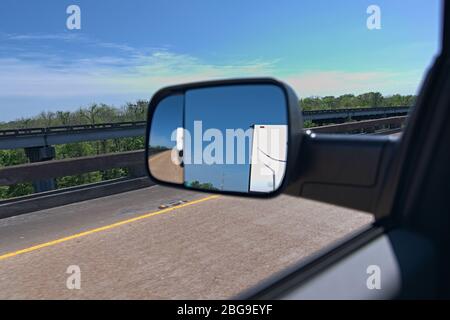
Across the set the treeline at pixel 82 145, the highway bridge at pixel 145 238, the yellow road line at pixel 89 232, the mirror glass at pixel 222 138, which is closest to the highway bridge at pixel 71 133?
the treeline at pixel 82 145

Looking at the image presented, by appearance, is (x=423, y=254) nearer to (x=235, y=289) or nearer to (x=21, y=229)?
(x=235, y=289)

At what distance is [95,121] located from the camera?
135ft

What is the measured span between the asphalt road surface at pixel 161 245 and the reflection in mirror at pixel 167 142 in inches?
92.0

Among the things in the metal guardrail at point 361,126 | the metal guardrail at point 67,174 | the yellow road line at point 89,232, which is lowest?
the yellow road line at point 89,232

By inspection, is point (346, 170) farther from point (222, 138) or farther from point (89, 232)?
point (89, 232)

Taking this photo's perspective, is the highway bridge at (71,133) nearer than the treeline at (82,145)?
No

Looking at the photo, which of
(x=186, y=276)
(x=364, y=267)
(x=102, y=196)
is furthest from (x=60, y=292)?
(x=102, y=196)

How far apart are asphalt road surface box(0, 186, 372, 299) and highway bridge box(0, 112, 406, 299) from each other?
0.04ft

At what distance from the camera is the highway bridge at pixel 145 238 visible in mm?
4715

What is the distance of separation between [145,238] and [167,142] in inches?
169

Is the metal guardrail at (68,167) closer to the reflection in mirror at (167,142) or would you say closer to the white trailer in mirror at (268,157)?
the reflection in mirror at (167,142)

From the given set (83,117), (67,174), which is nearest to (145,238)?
(67,174)

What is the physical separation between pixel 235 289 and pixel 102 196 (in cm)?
612

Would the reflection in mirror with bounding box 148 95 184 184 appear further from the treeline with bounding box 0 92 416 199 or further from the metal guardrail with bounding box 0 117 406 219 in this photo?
the treeline with bounding box 0 92 416 199
